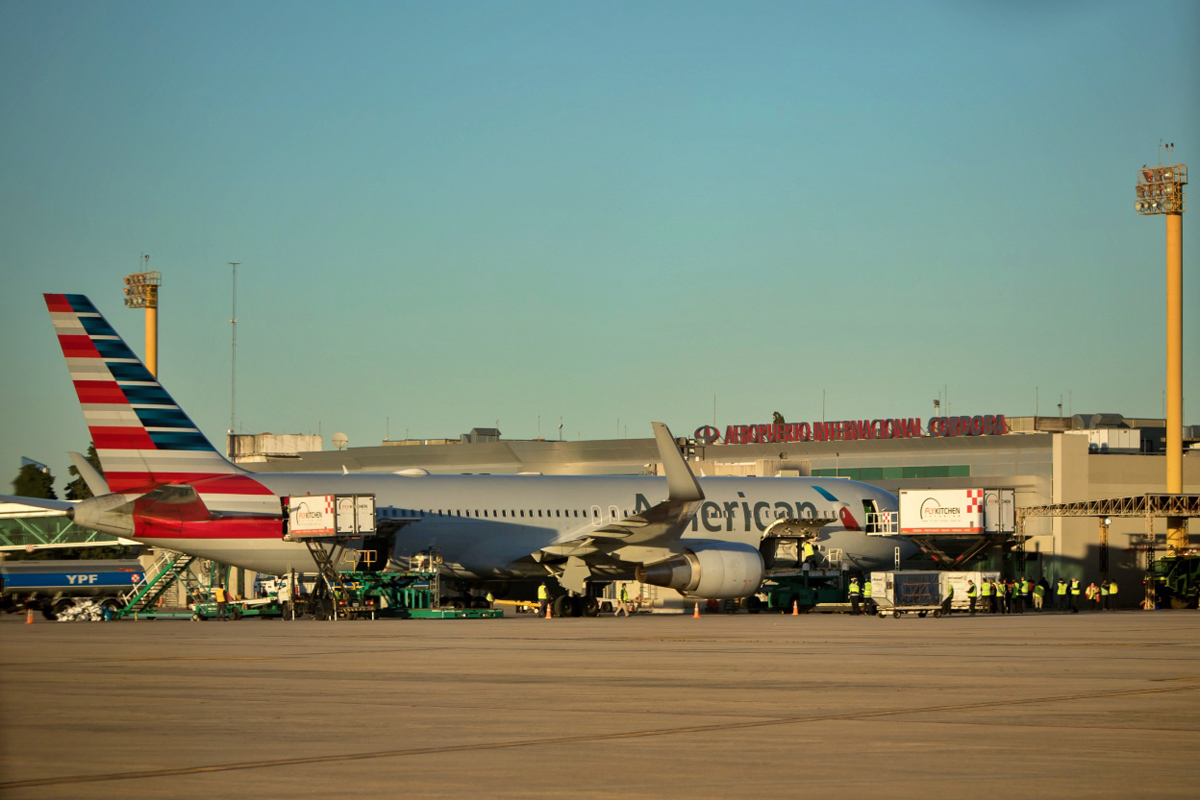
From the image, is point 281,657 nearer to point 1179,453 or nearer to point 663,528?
point 663,528

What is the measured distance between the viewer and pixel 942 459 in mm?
71875

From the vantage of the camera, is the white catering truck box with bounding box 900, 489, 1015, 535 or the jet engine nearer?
the jet engine

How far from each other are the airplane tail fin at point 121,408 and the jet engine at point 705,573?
11.6 meters

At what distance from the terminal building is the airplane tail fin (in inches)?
961

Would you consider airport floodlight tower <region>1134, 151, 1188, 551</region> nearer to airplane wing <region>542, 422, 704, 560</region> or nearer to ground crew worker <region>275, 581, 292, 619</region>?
airplane wing <region>542, 422, 704, 560</region>

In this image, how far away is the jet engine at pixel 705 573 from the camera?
3881 cm

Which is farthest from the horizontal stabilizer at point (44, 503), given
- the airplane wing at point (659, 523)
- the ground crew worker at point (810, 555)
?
the ground crew worker at point (810, 555)

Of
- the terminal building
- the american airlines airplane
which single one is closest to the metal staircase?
the american airlines airplane

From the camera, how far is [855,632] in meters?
28.9

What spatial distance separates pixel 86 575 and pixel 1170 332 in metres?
40.2

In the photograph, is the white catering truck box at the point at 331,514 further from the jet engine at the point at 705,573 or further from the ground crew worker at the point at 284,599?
the jet engine at the point at 705,573

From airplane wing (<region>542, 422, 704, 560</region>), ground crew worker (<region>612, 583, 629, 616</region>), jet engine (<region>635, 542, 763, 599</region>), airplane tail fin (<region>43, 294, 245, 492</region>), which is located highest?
airplane tail fin (<region>43, 294, 245, 492</region>)

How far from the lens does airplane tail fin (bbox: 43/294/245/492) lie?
3578 cm

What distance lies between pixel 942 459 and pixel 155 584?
41.4 meters
